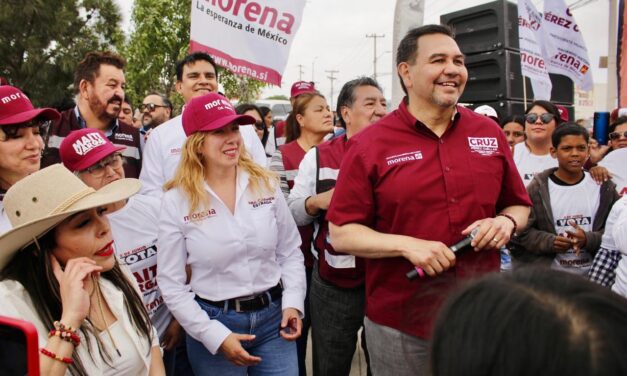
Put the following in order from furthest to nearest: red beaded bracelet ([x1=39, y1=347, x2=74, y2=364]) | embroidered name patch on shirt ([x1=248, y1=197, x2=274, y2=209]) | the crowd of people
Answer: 1. embroidered name patch on shirt ([x1=248, y1=197, x2=274, y2=209])
2. the crowd of people
3. red beaded bracelet ([x1=39, y1=347, x2=74, y2=364])

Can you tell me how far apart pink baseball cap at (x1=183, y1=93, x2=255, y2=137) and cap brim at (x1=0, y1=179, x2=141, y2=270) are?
806 millimetres

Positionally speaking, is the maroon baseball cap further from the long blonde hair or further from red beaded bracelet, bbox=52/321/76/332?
red beaded bracelet, bbox=52/321/76/332

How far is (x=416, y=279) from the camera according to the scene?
6.97 ft

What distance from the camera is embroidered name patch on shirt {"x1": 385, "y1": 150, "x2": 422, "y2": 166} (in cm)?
219

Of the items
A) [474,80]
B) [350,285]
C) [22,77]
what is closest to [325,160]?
[350,285]

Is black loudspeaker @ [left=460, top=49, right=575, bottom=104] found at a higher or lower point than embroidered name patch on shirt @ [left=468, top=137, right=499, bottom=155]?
higher

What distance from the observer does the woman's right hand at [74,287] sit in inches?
63.8

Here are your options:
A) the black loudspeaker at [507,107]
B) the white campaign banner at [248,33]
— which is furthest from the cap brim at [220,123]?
the black loudspeaker at [507,107]

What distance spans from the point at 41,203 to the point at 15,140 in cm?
105

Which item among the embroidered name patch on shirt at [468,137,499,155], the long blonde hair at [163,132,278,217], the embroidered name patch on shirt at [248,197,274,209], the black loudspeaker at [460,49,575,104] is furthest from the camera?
the black loudspeaker at [460,49,575,104]

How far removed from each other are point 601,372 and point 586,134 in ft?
11.7

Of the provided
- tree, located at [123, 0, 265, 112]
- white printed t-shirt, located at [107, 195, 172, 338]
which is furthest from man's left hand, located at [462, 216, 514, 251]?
tree, located at [123, 0, 265, 112]

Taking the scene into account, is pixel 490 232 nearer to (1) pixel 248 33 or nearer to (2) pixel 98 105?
(2) pixel 98 105

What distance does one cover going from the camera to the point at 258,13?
15.0ft
